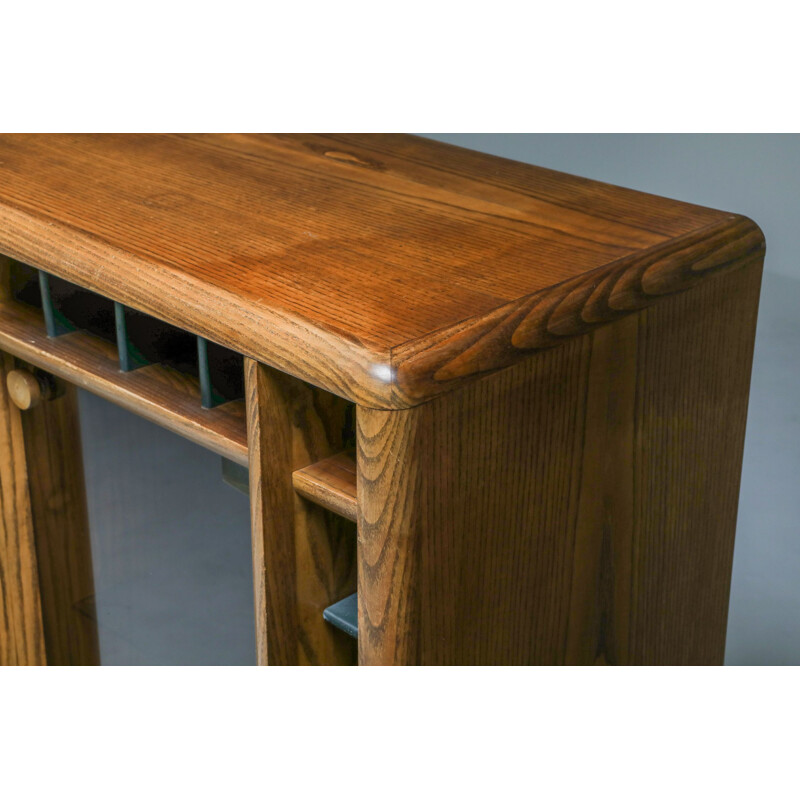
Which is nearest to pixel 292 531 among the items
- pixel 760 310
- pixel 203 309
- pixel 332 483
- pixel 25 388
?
pixel 332 483

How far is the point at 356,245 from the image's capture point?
0.85 meters

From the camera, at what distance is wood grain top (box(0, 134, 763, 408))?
2.38 ft

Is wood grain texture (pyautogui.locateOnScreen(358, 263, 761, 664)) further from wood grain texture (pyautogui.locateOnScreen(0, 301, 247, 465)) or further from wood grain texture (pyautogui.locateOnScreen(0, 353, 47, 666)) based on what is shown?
wood grain texture (pyautogui.locateOnScreen(0, 353, 47, 666))

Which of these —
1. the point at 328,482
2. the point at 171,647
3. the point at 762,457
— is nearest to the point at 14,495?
the point at 171,647

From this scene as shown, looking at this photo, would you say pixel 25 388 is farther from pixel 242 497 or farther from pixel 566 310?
pixel 566 310

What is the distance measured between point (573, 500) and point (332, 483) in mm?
188

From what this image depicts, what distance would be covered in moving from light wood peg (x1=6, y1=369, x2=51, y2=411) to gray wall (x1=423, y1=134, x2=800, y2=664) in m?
0.58

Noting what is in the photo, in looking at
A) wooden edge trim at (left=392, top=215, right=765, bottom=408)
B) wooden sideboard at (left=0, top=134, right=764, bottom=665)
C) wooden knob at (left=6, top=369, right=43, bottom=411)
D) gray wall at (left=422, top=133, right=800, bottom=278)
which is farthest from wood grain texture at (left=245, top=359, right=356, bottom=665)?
gray wall at (left=422, top=133, right=800, bottom=278)

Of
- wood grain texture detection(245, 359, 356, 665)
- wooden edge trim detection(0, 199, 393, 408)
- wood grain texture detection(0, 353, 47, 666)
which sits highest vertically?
wooden edge trim detection(0, 199, 393, 408)

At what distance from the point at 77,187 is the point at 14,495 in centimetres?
34

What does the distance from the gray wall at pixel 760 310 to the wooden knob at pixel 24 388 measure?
1.90ft

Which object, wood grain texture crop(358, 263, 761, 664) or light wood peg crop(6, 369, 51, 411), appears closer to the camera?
wood grain texture crop(358, 263, 761, 664)

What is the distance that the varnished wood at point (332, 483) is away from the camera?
30.8 inches

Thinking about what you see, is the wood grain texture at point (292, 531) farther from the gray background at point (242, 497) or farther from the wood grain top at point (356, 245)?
→ the gray background at point (242, 497)
